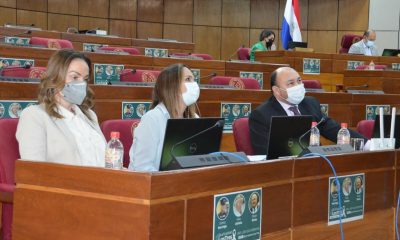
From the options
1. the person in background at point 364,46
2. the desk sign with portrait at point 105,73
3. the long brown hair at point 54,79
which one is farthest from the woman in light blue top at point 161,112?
the person in background at point 364,46

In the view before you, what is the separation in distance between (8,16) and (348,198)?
396 inches

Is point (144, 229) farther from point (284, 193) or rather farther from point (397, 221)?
point (397, 221)

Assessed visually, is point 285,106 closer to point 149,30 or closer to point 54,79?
point 54,79

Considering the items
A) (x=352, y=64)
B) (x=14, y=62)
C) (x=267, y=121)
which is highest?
(x=352, y=64)

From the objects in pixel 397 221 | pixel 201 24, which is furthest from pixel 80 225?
pixel 201 24

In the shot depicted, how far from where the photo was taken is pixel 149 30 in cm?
1441

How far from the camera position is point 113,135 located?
2889 mm

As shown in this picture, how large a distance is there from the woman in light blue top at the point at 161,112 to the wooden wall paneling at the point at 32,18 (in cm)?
919

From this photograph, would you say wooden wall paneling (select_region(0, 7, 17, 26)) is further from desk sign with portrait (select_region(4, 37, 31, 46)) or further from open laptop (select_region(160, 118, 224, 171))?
open laptop (select_region(160, 118, 224, 171))

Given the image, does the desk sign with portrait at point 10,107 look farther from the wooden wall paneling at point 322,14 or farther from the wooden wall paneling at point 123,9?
the wooden wall paneling at point 322,14

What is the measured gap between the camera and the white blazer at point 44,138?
10.5 ft

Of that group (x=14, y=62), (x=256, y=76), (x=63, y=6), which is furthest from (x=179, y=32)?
(x=14, y=62)

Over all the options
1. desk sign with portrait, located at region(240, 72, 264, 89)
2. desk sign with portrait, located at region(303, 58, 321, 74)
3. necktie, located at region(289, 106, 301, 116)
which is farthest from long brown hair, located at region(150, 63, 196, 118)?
desk sign with portrait, located at region(303, 58, 321, 74)

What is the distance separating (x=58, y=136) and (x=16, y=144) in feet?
0.68
